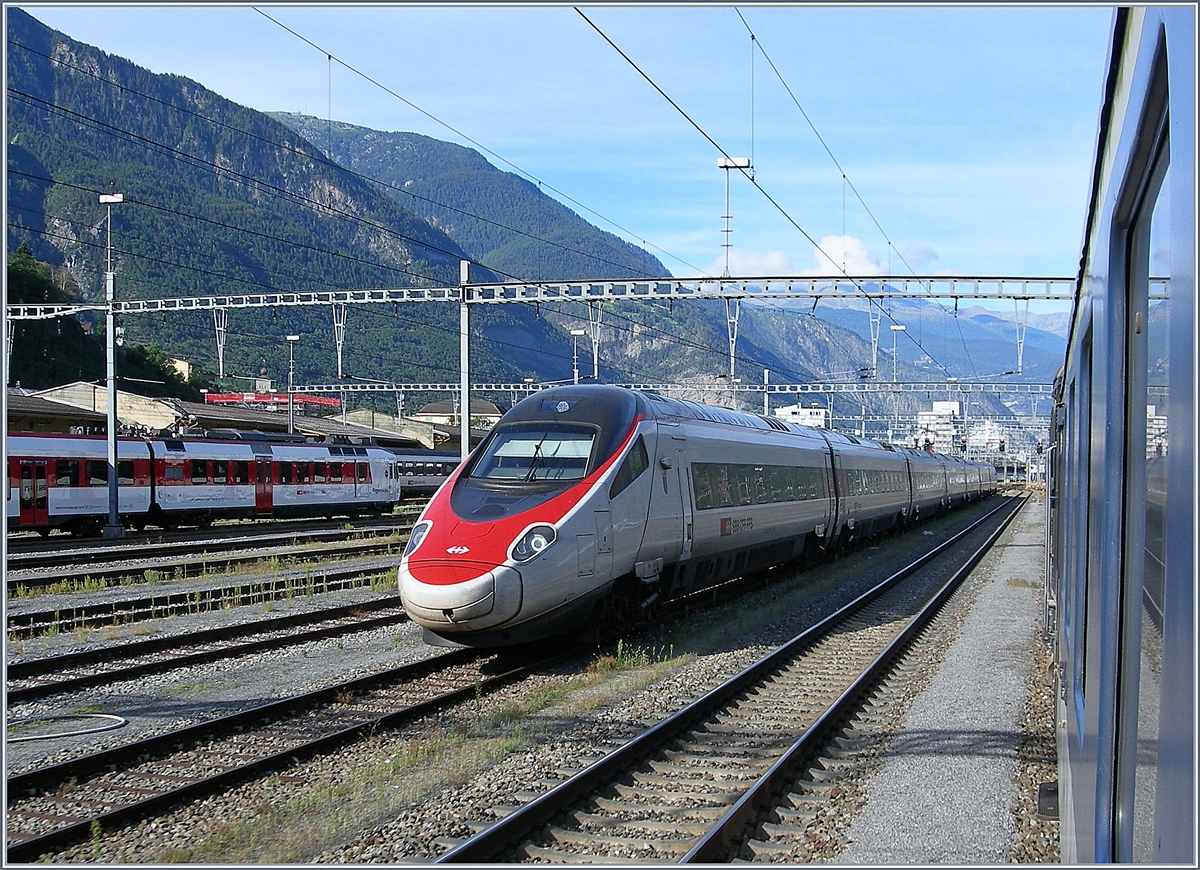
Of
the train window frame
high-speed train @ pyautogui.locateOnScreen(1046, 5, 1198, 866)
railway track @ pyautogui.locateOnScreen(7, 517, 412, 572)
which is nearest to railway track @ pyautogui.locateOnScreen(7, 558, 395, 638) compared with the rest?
railway track @ pyautogui.locateOnScreen(7, 517, 412, 572)

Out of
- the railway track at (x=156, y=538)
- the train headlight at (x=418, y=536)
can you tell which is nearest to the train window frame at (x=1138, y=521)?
the train headlight at (x=418, y=536)

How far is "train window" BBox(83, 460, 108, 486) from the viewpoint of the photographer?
94.2 ft

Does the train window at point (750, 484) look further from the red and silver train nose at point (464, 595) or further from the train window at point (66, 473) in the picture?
the train window at point (66, 473)

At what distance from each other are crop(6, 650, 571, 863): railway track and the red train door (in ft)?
85.0

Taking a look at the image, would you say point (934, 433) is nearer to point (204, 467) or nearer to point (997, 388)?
point (997, 388)

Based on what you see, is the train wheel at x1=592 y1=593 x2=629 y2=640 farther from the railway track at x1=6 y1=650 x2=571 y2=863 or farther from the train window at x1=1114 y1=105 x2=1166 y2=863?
the train window at x1=1114 y1=105 x2=1166 y2=863

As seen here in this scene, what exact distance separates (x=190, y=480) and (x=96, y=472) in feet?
12.2

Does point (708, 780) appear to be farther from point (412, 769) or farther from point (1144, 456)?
point (1144, 456)

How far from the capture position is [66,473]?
1113 inches

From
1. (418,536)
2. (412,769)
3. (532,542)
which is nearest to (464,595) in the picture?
(532,542)

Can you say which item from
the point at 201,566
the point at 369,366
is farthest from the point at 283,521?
the point at 369,366

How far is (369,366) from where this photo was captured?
119375 mm

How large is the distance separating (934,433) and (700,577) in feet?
244

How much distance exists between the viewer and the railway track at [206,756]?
661 cm
